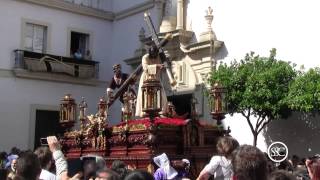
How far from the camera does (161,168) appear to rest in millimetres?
5898

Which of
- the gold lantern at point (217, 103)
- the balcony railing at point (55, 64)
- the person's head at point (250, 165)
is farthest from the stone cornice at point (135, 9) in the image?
the person's head at point (250, 165)

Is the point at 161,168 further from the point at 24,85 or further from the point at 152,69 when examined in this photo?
the point at 24,85

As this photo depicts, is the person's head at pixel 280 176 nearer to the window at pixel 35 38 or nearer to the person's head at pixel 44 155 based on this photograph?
the person's head at pixel 44 155

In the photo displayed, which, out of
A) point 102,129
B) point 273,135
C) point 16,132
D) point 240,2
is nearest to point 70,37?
point 16,132

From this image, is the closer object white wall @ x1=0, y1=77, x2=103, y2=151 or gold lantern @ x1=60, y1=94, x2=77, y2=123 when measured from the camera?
gold lantern @ x1=60, y1=94, x2=77, y2=123

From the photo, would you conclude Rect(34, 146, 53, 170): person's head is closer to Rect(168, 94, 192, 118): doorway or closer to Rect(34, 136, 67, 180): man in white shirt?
Rect(34, 136, 67, 180): man in white shirt

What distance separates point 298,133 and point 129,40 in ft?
29.1

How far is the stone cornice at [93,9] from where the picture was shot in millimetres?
20172

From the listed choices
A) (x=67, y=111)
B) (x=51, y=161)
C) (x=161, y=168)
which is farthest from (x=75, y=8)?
(x=51, y=161)

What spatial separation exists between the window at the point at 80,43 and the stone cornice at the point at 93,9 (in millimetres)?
923

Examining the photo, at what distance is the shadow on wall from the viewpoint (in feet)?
47.3

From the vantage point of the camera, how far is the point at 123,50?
70.2 feet

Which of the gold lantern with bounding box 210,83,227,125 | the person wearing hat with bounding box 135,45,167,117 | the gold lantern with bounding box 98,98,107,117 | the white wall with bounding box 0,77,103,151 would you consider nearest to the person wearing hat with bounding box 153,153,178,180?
the gold lantern with bounding box 210,83,227,125

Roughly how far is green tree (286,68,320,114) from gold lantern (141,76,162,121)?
4783 millimetres
